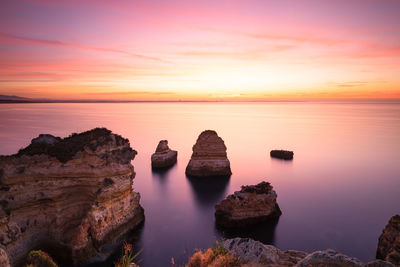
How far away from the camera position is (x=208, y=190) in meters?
32.4

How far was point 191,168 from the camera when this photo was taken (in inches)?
1476

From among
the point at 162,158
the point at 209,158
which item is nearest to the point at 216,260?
the point at 209,158

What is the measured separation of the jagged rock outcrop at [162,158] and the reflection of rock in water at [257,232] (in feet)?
72.2

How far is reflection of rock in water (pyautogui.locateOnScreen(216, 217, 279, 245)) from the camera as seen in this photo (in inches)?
789

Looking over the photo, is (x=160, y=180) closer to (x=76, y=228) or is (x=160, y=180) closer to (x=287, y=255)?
(x=76, y=228)

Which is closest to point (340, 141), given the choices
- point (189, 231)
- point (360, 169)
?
point (360, 169)

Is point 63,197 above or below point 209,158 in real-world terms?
above

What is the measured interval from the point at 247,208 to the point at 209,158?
53.4 feet

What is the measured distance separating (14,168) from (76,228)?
537 cm

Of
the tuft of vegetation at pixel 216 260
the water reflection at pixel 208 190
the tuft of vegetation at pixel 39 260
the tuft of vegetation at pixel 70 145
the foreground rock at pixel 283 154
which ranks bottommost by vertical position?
the water reflection at pixel 208 190

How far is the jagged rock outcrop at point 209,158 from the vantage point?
120 feet

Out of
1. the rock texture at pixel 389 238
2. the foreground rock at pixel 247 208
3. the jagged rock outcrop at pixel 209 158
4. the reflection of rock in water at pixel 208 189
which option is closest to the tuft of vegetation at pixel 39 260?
the foreground rock at pixel 247 208

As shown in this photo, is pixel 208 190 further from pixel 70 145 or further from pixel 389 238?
pixel 389 238

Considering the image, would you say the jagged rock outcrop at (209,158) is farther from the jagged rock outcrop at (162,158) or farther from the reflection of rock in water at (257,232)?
the reflection of rock in water at (257,232)
